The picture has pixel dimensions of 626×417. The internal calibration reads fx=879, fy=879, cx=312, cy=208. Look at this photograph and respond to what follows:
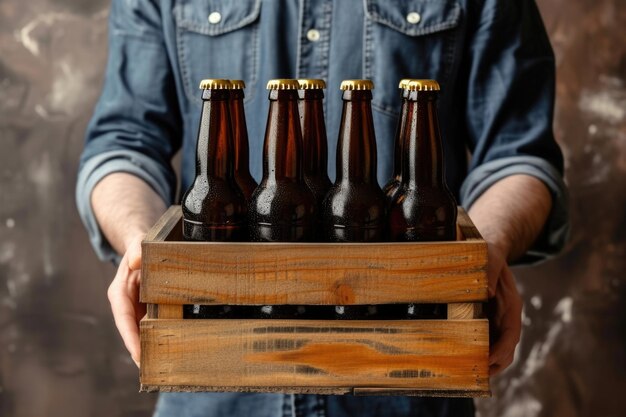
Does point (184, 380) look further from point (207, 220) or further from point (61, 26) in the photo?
point (61, 26)

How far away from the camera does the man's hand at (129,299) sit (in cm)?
112

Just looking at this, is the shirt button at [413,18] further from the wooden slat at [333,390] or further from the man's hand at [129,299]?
the wooden slat at [333,390]

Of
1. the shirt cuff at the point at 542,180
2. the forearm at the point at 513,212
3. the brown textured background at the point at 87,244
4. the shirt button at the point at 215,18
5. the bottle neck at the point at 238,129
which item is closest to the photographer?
the bottle neck at the point at 238,129

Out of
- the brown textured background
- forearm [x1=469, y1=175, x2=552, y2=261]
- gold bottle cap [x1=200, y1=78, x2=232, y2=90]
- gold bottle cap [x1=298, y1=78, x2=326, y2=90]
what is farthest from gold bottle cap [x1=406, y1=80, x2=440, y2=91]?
the brown textured background

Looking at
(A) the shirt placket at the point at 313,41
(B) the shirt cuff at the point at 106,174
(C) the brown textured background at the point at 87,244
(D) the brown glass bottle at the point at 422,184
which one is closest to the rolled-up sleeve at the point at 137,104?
(B) the shirt cuff at the point at 106,174

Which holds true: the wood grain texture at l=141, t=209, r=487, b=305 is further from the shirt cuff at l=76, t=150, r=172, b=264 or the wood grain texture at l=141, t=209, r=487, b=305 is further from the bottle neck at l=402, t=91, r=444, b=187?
the shirt cuff at l=76, t=150, r=172, b=264

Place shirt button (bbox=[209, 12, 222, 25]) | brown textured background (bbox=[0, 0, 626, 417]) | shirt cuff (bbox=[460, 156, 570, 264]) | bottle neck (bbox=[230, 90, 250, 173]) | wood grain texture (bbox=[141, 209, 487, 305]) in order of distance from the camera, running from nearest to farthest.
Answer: wood grain texture (bbox=[141, 209, 487, 305]), bottle neck (bbox=[230, 90, 250, 173]), shirt cuff (bbox=[460, 156, 570, 264]), shirt button (bbox=[209, 12, 222, 25]), brown textured background (bbox=[0, 0, 626, 417])

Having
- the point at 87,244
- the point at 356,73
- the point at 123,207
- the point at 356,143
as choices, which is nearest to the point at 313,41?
the point at 356,73

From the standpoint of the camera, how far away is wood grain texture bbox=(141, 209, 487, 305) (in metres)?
0.97

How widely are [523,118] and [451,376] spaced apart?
0.70 meters

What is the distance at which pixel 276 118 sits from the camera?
3.39 ft

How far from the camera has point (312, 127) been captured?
43.3 inches

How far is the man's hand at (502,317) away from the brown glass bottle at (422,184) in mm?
120

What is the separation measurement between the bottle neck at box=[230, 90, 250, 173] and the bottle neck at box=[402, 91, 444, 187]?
20cm
